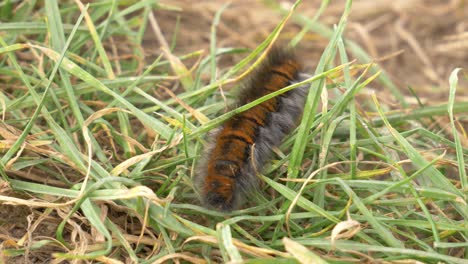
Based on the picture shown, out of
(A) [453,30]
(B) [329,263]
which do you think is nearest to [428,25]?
(A) [453,30]

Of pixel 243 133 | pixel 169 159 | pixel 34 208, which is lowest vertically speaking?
pixel 34 208

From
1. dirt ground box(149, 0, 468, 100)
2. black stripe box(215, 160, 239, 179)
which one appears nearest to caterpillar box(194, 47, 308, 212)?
black stripe box(215, 160, 239, 179)

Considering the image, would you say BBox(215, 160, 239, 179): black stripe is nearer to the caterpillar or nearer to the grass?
the caterpillar

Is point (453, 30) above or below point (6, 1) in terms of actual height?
below

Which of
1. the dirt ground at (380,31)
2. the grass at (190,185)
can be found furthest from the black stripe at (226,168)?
the dirt ground at (380,31)

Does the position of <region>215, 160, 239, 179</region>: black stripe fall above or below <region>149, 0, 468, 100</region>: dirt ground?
above

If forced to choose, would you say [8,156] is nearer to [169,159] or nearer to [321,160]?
[169,159]

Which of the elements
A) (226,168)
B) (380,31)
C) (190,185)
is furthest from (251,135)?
(380,31)
